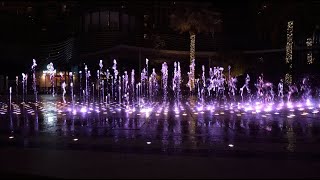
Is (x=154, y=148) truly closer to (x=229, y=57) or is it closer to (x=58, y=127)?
(x=58, y=127)

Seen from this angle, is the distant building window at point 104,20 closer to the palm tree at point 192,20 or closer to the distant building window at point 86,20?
the distant building window at point 86,20

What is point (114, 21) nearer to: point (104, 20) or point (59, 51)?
point (104, 20)

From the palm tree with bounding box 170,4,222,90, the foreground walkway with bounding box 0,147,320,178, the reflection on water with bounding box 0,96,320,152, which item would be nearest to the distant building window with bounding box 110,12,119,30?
the palm tree with bounding box 170,4,222,90

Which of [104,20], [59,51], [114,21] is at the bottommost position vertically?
[59,51]

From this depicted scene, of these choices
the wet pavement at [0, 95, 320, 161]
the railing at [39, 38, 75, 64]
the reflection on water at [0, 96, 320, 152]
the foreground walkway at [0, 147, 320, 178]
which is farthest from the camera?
the railing at [39, 38, 75, 64]

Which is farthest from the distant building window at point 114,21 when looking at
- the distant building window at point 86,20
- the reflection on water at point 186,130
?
the reflection on water at point 186,130

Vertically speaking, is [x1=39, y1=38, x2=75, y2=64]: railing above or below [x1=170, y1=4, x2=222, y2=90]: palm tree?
below

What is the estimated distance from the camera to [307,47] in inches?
1955

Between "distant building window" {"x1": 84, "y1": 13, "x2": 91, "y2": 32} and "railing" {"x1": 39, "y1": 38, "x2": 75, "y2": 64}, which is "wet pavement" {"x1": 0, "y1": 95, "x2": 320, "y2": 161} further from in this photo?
"railing" {"x1": 39, "y1": 38, "x2": 75, "y2": 64}

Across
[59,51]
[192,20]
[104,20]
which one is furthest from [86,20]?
[192,20]

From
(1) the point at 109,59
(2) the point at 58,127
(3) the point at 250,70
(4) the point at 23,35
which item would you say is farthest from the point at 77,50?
(2) the point at 58,127

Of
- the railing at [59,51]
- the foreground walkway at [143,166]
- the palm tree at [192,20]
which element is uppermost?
the palm tree at [192,20]

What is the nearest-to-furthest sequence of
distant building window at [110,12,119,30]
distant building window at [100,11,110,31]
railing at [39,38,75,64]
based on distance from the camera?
distant building window at [100,11,110,31] → distant building window at [110,12,119,30] → railing at [39,38,75,64]

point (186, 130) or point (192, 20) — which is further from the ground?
point (192, 20)
